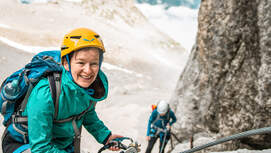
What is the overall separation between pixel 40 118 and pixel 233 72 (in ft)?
20.9

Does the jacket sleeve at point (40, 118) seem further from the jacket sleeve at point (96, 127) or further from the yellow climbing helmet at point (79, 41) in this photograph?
the jacket sleeve at point (96, 127)

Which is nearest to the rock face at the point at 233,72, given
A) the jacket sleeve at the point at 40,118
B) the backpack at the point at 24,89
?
the backpack at the point at 24,89

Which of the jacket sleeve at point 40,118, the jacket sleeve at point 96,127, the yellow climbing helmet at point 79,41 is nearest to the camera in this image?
the jacket sleeve at point 40,118

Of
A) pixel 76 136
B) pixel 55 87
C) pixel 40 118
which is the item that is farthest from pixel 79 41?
pixel 76 136

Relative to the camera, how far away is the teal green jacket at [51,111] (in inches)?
90.6

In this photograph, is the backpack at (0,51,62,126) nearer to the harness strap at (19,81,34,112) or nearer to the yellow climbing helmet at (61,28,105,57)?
the harness strap at (19,81,34,112)

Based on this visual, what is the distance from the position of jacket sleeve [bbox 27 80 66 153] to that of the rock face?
5.38 m

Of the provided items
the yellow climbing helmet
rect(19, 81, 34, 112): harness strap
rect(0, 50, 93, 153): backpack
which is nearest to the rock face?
the yellow climbing helmet

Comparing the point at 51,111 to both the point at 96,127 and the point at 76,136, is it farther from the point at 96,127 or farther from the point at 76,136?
the point at 96,127

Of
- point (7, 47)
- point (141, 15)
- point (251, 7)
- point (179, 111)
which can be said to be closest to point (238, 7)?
point (251, 7)

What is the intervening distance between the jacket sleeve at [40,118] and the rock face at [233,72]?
538 centimetres

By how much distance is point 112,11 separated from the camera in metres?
85.6

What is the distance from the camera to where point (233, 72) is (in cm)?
696

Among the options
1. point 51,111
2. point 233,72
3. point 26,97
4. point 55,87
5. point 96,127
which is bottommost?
point 96,127
